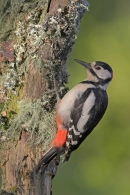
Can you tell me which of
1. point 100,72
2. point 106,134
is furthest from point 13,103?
point 106,134

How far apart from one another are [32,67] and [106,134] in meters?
2.40

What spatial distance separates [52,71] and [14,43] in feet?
1.31

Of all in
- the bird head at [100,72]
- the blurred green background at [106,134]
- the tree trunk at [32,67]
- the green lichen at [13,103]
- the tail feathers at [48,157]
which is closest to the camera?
the tail feathers at [48,157]

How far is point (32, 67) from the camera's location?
4.59 meters

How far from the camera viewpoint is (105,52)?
22.4ft

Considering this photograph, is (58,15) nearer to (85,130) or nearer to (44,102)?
(44,102)

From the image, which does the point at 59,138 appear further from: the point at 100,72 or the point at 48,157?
the point at 100,72

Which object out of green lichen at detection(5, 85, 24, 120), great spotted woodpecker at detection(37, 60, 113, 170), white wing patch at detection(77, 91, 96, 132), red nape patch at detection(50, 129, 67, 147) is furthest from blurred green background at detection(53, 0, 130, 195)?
green lichen at detection(5, 85, 24, 120)

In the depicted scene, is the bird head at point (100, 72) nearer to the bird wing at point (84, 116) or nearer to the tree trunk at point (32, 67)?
the bird wing at point (84, 116)

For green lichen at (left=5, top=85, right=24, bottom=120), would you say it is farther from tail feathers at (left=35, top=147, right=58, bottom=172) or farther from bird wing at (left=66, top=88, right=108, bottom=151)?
bird wing at (left=66, top=88, right=108, bottom=151)

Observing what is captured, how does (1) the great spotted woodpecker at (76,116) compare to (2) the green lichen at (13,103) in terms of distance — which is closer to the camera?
(2) the green lichen at (13,103)

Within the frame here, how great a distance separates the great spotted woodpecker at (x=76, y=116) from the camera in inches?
187

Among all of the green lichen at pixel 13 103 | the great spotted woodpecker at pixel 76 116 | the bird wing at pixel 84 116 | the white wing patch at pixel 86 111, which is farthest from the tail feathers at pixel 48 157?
the green lichen at pixel 13 103

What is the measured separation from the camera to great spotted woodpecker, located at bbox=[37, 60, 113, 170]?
4762 mm
